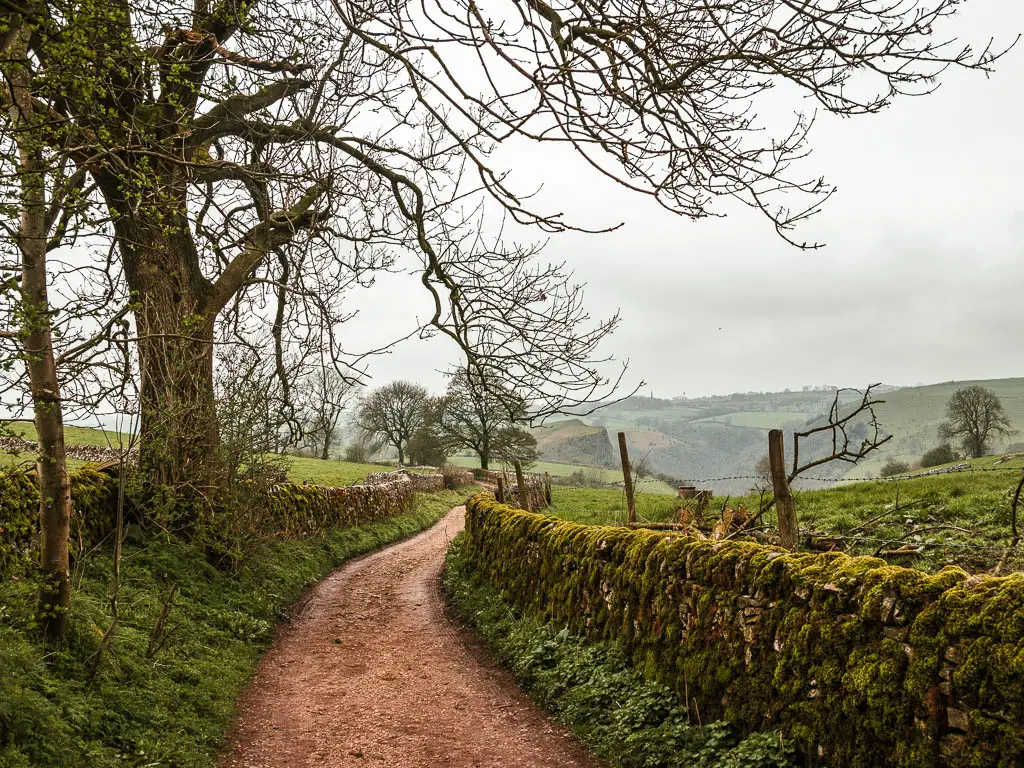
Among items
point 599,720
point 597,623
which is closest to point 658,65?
point 599,720

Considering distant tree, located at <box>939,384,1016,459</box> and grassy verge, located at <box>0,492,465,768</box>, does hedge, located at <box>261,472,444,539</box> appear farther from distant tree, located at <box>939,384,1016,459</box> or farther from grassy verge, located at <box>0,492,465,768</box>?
distant tree, located at <box>939,384,1016,459</box>

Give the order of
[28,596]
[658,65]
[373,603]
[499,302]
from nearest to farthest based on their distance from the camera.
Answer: [658,65], [28,596], [499,302], [373,603]

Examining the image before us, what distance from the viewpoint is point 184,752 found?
18.7 feet

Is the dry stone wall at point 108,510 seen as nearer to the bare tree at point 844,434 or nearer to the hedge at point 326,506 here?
the hedge at point 326,506

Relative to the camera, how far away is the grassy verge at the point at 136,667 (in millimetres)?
4996

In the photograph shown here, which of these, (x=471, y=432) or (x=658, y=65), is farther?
(x=471, y=432)

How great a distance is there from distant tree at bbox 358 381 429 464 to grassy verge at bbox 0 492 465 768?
133 ft

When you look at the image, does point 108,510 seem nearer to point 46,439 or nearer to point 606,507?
point 46,439

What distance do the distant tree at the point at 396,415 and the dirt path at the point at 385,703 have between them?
39563 mm

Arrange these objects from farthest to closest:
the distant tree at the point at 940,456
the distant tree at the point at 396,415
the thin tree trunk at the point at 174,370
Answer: the distant tree at the point at 396,415 → the distant tree at the point at 940,456 → the thin tree trunk at the point at 174,370

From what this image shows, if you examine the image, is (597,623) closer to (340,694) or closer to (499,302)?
(340,694)

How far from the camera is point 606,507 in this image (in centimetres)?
2302

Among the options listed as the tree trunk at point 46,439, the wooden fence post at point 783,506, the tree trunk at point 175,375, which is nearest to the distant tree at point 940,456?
the wooden fence post at point 783,506

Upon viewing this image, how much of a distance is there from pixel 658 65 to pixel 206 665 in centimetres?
753
